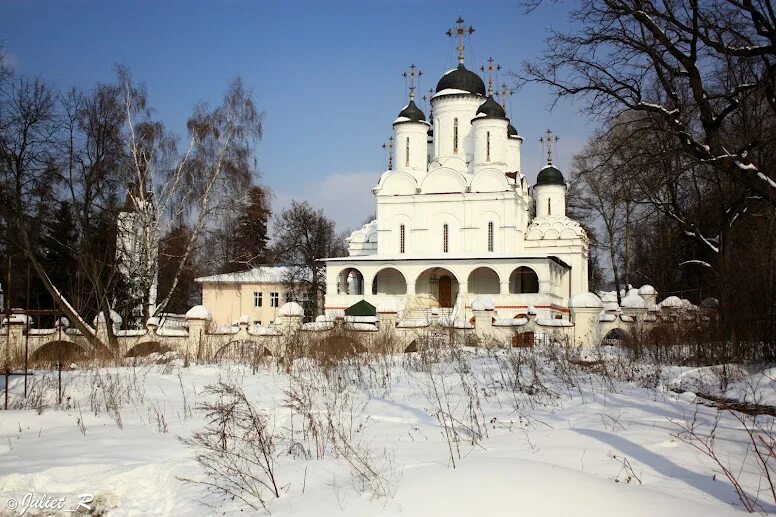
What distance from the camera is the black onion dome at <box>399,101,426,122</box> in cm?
4209

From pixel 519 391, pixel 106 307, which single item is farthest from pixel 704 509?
pixel 106 307

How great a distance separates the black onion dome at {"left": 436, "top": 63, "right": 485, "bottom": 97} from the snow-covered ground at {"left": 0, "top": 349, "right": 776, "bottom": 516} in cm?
3409

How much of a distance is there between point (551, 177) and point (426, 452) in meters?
38.5

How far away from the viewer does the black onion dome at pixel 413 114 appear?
4209 cm

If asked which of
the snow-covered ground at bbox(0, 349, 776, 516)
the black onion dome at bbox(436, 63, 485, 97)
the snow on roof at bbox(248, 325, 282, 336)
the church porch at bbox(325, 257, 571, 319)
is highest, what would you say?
the black onion dome at bbox(436, 63, 485, 97)

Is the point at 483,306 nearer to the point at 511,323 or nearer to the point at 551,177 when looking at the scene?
the point at 511,323

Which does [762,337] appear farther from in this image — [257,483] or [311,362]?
[257,483]

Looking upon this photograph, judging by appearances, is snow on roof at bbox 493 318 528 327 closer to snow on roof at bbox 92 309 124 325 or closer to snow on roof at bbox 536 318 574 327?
snow on roof at bbox 536 318 574 327

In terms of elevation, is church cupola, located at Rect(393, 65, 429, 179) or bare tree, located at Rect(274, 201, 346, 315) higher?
church cupola, located at Rect(393, 65, 429, 179)

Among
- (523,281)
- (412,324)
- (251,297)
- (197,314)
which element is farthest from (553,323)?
(251,297)

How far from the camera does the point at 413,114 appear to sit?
4219cm

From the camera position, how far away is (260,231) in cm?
6034

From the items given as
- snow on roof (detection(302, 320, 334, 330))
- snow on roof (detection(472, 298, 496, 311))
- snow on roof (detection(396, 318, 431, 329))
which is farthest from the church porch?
snow on roof (detection(302, 320, 334, 330))

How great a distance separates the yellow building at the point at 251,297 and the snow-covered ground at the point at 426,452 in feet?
114
